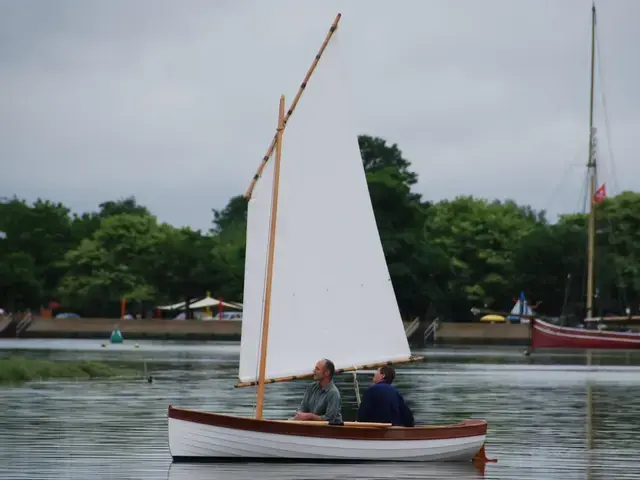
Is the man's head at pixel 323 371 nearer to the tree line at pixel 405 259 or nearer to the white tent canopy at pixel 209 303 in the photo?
the tree line at pixel 405 259

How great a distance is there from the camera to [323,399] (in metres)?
30.6

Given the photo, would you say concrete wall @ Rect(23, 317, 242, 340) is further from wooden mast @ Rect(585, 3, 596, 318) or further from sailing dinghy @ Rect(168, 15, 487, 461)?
sailing dinghy @ Rect(168, 15, 487, 461)

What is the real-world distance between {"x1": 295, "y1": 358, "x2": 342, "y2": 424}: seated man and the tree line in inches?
4374

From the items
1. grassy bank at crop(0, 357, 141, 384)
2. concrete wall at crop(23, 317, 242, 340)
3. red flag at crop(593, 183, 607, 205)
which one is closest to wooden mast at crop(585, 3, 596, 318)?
red flag at crop(593, 183, 607, 205)

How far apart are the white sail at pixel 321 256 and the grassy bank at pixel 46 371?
31.0 meters

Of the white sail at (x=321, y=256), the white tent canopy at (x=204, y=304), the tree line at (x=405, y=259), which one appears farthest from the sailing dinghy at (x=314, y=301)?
the white tent canopy at (x=204, y=304)

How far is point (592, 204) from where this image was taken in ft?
467

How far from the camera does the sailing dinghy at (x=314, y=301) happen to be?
30.4 meters

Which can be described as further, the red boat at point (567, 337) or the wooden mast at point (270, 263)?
the red boat at point (567, 337)

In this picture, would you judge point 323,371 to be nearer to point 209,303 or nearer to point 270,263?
point 270,263

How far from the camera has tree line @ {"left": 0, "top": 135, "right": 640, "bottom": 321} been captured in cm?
15312

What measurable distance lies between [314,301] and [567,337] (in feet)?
337

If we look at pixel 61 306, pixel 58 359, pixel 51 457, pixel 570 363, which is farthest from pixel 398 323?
pixel 61 306

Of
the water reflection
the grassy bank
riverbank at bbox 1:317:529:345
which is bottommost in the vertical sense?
the water reflection
